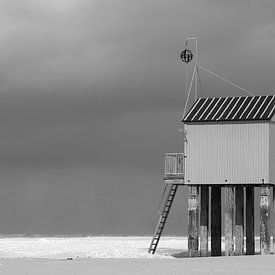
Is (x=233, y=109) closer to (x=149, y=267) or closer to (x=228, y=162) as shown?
(x=228, y=162)

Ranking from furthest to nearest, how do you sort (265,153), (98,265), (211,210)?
(211,210), (265,153), (98,265)

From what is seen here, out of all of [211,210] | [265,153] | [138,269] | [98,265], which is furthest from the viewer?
[211,210]

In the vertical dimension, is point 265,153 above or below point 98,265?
above

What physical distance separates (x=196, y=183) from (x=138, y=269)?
1568cm

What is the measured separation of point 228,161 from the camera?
4422 cm

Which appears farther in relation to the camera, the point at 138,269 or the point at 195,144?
the point at 195,144

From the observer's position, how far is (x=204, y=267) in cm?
3106

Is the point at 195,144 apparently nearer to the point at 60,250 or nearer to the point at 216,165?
the point at 216,165

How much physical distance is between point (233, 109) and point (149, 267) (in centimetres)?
1615

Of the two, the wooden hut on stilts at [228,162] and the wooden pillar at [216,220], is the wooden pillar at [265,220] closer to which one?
the wooden hut on stilts at [228,162]

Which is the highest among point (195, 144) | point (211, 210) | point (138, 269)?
point (195, 144)

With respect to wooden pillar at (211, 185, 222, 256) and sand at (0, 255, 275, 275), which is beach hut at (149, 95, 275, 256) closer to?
wooden pillar at (211, 185, 222, 256)

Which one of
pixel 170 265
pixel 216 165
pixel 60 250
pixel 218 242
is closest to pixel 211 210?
pixel 218 242

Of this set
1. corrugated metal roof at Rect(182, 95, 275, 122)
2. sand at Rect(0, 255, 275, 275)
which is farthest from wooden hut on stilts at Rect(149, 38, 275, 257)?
sand at Rect(0, 255, 275, 275)
